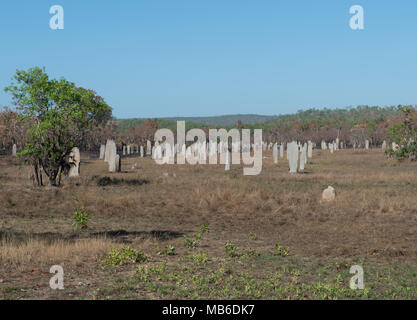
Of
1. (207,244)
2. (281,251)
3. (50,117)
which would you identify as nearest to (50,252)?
(207,244)

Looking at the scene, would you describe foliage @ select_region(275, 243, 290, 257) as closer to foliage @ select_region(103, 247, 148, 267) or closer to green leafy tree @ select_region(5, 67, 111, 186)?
foliage @ select_region(103, 247, 148, 267)

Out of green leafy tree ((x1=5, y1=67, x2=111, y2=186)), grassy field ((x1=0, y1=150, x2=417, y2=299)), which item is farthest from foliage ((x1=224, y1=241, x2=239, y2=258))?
green leafy tree ((x1=5, y1=67, x2=111, y2=186))

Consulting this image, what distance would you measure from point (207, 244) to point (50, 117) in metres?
15.2

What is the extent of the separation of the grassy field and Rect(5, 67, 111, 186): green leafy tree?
6.71 ft

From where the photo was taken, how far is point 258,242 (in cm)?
1430

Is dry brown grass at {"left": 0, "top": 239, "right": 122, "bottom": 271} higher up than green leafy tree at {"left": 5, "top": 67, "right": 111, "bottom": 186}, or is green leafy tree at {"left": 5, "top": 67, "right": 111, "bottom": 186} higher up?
green leafy tree at {"left": 5, "top": 67, "right": 111, "bottom": 186}

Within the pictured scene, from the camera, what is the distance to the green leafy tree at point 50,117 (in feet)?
84.0

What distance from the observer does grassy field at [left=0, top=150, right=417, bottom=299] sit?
9.18 meters

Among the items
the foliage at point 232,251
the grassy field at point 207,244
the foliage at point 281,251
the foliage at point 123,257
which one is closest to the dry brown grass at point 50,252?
the grassy field at point 207,244

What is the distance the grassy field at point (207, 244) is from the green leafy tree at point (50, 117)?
2.04 m

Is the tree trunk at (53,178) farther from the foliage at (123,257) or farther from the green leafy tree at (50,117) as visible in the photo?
the foliage at (123,257)

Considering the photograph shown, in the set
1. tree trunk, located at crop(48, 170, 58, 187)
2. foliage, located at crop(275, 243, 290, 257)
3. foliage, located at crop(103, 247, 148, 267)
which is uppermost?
tree trunk, located at crop(48, 170, 58, 187)

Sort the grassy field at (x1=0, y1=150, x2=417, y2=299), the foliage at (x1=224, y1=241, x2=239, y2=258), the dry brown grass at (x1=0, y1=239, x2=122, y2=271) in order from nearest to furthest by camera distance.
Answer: the grassy field at (x1=0, y1=150, x2=417, y2=299), the dry brown grass at (x1=0, y1=239, x2=122, y2=271), the foliage at (x1=224, y1=241, x2=239, y2=258)
